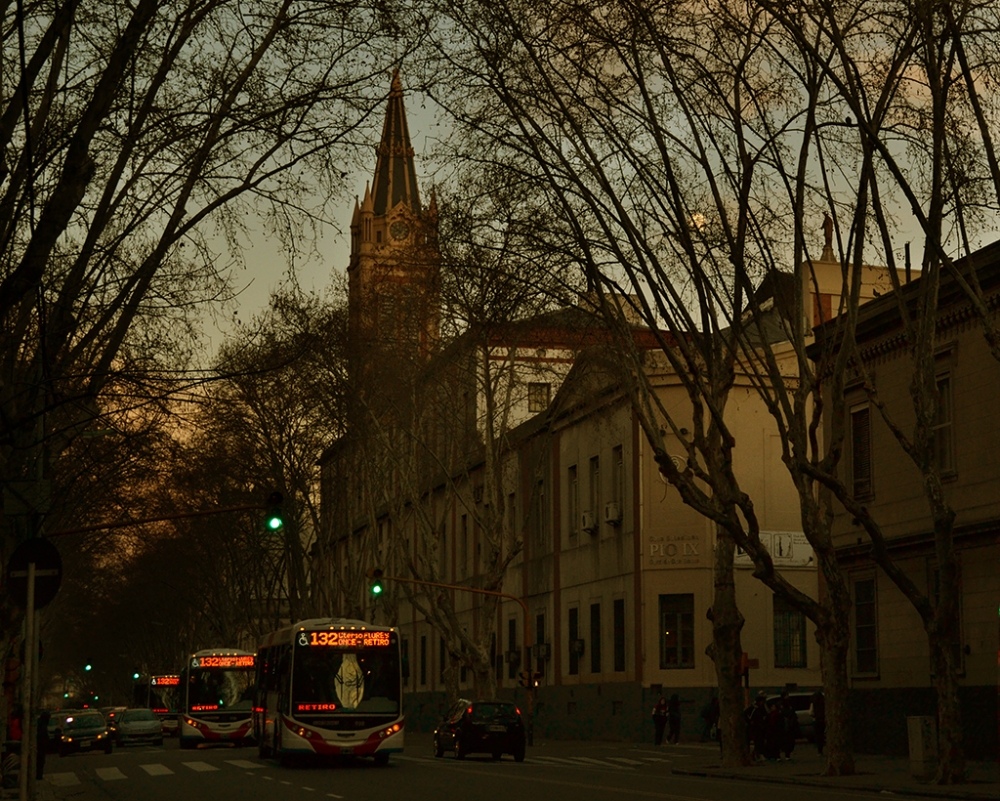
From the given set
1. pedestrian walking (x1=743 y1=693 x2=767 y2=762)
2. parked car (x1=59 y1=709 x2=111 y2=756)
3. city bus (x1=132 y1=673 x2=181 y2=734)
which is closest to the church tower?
pedestrian walking (x1=743 y1=693 x2=767 y2=762)

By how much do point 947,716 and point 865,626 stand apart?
11.9 m

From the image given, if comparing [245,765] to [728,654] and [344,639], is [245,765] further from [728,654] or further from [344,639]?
[728,654]

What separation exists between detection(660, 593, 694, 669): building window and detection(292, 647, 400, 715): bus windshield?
14117 mm

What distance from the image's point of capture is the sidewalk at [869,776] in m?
21.9

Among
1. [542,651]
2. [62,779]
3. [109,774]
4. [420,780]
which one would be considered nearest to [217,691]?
[542,651]

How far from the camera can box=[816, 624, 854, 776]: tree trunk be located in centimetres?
2545

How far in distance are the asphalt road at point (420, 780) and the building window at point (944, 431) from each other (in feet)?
26.5

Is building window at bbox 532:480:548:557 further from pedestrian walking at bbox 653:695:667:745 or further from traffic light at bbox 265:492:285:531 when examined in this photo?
traffic light at bbox 265:492:285:531

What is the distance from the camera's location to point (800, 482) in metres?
25.0

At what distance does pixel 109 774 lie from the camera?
1267 inches

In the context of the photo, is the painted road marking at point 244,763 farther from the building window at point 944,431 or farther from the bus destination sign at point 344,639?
the building window at point 944,431

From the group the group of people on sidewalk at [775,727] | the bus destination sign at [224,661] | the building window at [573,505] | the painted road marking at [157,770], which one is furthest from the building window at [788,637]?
the painted road marking at [157,770]

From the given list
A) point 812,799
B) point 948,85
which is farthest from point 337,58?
point 812,799

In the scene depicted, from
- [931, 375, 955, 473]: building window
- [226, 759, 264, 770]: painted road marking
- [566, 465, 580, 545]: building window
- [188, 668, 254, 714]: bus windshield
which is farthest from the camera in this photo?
[566, 465, 580, 545]: building window
